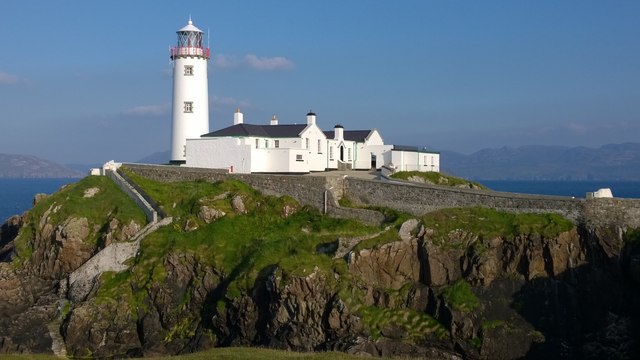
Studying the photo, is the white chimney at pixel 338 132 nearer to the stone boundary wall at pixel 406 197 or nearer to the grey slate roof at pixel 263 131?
the grey slate roof at pixel 263 131

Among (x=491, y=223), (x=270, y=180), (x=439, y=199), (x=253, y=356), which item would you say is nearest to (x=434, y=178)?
(x=439, y=199)

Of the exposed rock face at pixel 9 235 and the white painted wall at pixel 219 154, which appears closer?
the exposed rock face at pixel 9 235

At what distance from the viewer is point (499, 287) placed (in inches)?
1526

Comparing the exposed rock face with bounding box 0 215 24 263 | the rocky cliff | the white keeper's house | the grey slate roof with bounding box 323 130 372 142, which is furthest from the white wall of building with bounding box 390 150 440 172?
the exposed rock face with bounding box 0 215 24 263

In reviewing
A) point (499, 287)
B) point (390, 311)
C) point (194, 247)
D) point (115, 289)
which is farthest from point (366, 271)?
point (115, 289)

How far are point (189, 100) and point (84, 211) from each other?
14158 mm

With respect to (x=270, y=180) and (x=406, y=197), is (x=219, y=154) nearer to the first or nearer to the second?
(x=270, y=180)

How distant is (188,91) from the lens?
61.3m

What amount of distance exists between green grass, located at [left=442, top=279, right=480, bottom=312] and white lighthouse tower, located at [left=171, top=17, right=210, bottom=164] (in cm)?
2837

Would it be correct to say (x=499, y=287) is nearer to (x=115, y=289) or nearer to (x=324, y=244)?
(x=324, y=244)

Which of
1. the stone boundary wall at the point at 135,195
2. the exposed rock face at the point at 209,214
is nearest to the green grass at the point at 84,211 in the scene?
the stone boundary wall at the point at 135,195

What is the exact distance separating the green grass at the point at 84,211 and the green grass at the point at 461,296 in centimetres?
2009

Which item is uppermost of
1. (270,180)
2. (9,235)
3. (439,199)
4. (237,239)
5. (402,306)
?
(270,180)

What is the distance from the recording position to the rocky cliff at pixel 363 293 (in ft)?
122
